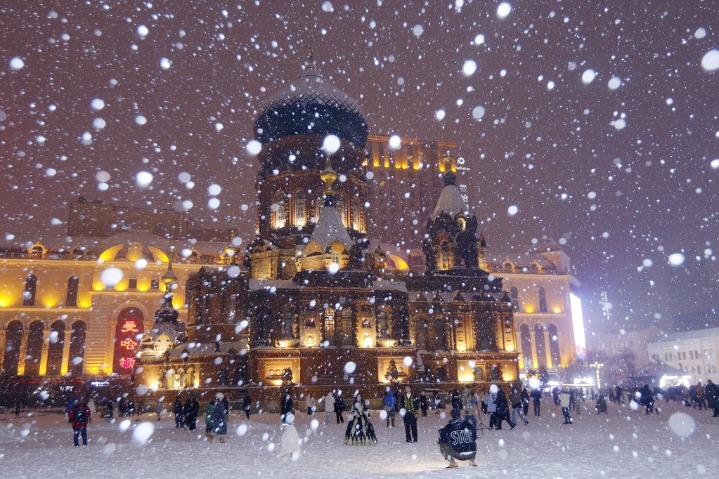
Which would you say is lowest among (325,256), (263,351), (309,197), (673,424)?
(673,424)

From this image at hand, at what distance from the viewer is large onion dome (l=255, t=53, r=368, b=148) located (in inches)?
1750

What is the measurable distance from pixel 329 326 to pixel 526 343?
39.1 m

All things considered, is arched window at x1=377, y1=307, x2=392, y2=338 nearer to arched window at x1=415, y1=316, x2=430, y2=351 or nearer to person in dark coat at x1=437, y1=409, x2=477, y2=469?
arched window at x1=415, y1=316, x2=430, y2=351

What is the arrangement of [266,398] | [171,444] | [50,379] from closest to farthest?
1. [171,444]
2. [266,398]
3. [50,379]

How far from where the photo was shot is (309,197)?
145 ft

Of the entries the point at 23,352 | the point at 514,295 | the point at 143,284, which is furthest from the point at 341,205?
the point at 23,352

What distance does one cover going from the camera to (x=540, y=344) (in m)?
70.3

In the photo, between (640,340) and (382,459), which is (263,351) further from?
(640,340)

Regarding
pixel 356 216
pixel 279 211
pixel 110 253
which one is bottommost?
pixel 356 216

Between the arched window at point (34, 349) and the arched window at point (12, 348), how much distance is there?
817mm

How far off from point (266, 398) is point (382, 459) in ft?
75.1

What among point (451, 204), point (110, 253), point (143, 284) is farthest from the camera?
point (110, 253)

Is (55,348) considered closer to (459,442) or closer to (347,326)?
(347,326)

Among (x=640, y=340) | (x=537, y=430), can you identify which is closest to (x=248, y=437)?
(x=537, y=430)
